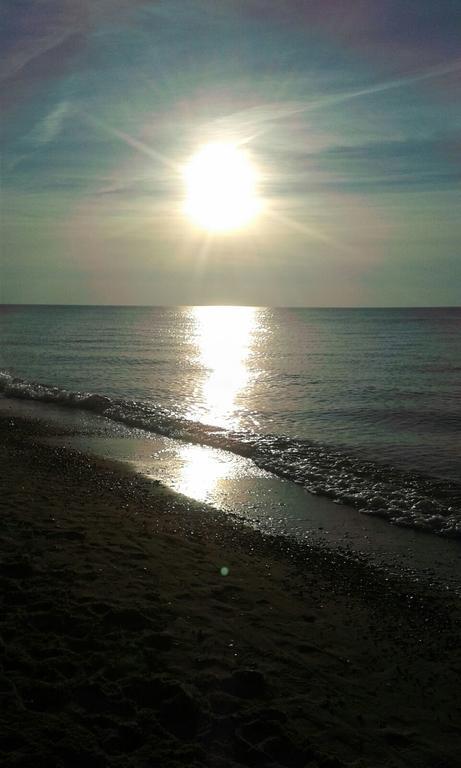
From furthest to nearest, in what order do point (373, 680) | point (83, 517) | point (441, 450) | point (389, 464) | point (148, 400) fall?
point (148, 400)
point (441, 450)
point (389, 464)
point (83, 517)
point (373, 680)

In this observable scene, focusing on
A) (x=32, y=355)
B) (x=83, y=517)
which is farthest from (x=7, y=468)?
(x=32, y=355)

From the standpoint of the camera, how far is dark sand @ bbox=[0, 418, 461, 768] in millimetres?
4355

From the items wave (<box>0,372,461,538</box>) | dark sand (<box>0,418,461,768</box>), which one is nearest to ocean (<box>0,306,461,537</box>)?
wave (<box>0,372,461,538</box>)

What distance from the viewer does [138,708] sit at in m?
4.63

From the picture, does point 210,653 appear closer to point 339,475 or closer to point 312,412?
point 339,475

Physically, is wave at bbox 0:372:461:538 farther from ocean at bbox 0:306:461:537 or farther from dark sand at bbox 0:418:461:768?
dark sand at bbox 0:418:461:768

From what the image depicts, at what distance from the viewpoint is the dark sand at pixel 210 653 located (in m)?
4.36

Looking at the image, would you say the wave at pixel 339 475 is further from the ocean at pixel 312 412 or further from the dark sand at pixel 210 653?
the dark sand at pixel 210 653

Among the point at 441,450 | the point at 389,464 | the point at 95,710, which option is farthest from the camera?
the point at 441,450

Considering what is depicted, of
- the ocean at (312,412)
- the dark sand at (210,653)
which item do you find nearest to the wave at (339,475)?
the ocean at (312,412)

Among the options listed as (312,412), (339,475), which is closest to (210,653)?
(339,475)

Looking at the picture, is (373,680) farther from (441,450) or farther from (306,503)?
(441,450)

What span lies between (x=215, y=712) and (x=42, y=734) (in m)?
1.34

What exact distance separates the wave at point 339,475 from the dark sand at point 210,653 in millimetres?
2837
